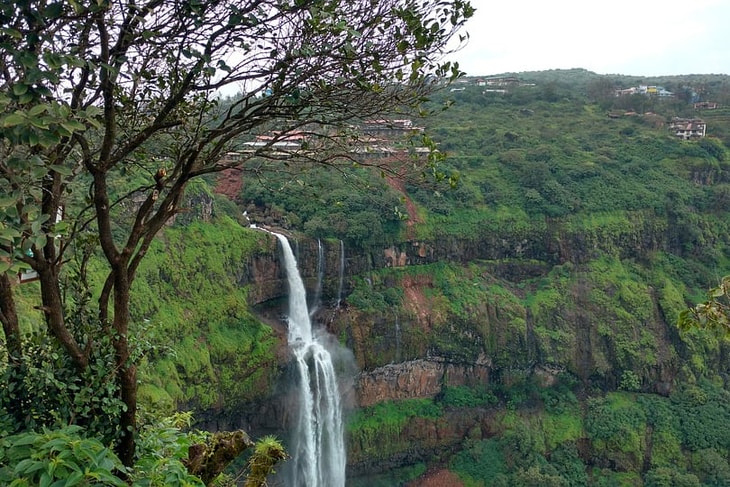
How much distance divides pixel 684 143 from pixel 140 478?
3295cm

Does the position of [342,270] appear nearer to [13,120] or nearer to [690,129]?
[13,120]

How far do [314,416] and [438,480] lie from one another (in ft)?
16.6

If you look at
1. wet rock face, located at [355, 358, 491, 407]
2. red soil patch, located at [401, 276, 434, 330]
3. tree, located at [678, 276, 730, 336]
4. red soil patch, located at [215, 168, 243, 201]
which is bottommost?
wet rock face, located at [355, 358, 491, 407]

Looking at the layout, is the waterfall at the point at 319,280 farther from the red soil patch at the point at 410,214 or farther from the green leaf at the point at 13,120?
the green leaf at the point at 13,120

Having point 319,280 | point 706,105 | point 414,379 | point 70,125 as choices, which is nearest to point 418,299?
point 414,379

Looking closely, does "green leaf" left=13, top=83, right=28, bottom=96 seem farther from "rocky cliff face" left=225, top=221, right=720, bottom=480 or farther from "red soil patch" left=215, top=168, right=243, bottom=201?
"red soil patch" left=215, top=168, right=243, bottom=201

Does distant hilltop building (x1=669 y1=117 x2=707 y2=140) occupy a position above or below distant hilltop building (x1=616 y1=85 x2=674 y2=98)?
below

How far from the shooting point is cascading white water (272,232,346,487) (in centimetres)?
1689

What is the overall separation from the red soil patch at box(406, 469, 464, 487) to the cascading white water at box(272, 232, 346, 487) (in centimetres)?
294

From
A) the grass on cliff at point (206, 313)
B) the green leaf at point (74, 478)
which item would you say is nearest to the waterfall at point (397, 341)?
the grass on cliff at point (206, 313)

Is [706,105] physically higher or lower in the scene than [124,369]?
higher

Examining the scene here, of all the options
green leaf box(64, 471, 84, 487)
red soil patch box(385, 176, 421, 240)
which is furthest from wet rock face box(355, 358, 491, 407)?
green leaf box(64, 471, 84, 487)

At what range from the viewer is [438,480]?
18906 mm

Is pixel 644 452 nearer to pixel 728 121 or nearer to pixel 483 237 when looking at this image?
pixel 483 237
